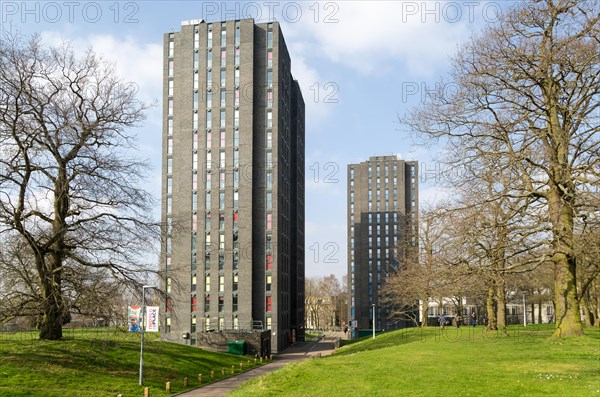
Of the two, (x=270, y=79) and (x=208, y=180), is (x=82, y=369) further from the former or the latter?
(x=270, y=79)

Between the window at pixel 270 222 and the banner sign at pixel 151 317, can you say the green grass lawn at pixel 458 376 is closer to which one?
the banner sign at pixel 151 317

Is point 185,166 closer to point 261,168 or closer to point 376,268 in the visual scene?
point 261,168

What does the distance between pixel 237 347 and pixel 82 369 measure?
32.9m

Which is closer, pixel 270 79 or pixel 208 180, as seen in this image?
pixel 208 180

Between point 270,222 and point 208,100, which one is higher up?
point 208,100

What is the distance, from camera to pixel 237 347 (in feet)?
210

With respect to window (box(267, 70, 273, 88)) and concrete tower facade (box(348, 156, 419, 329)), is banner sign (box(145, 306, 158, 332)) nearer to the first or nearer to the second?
window (box(267, 70, 273, 88))

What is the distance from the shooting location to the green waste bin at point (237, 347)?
6366 centimetres

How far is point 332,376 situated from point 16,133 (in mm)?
22302

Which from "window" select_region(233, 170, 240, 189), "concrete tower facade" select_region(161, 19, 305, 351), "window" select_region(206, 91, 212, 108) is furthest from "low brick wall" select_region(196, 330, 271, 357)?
"window" select_region(206, 91, 212, 108)

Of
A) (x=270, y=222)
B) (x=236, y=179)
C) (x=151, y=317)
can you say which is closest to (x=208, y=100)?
(x=236, y=179)

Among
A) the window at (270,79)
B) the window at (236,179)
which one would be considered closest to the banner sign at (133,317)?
the window at (236,179)

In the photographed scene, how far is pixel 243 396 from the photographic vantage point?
50.6 ft

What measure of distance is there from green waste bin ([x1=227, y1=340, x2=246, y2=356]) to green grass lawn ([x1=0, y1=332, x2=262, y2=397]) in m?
20.9
